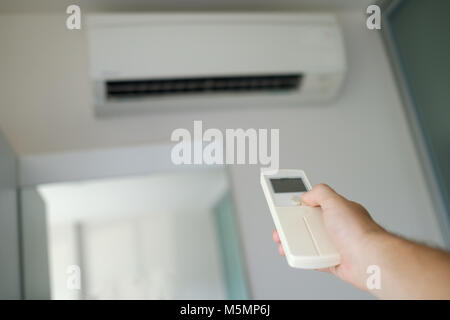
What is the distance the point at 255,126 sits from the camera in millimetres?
1362

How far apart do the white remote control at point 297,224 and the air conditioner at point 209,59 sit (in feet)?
1.90

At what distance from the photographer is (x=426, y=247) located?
48cm

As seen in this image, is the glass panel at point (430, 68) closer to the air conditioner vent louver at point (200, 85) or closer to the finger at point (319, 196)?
the air conditioner vent louver at point (200, 85)

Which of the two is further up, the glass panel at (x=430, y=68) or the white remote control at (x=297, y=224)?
the glass panel at (x=430, y=68)

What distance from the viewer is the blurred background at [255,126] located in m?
1.22

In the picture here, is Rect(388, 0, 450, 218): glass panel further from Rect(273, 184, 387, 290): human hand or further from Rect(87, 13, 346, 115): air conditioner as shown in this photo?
Rect(273, 184, 387, 290): human hand

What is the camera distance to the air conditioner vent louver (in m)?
1.22

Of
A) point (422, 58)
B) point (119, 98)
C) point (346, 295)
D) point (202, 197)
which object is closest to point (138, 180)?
point (202, 197)

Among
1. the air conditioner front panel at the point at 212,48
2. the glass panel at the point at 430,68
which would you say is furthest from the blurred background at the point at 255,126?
the air conditioner front panel at the point at 212,48

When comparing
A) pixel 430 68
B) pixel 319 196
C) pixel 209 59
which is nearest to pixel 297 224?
pixel 319 196

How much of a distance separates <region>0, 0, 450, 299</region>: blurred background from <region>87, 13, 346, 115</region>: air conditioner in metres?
0.06

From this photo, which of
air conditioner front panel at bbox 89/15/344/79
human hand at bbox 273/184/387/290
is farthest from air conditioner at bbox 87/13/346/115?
human hand at bbox 273/184/387/290

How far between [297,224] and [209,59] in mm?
726

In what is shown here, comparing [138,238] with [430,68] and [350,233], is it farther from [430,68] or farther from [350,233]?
[350,233]
